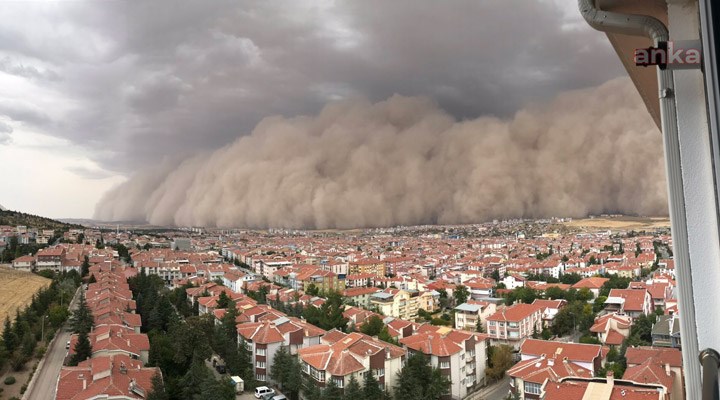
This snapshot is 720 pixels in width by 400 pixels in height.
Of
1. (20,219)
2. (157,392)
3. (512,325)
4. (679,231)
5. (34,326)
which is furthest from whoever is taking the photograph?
(20,219)

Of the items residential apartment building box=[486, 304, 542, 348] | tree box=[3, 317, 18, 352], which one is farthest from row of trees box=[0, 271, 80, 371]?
residential apartment building box=[486, 304, 542, 348]

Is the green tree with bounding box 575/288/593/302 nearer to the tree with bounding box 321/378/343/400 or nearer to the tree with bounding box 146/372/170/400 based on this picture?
the tree with bounding box 321/378/343/400

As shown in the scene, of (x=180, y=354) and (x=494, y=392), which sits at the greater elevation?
(x=180, y=354)

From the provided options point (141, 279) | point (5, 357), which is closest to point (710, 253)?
point (5, 357)

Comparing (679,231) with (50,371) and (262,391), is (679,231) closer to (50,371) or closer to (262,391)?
(262,391)

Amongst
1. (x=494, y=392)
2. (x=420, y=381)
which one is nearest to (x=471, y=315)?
(x=494, y=392)

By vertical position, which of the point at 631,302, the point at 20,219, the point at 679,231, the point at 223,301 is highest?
the point at 20,219

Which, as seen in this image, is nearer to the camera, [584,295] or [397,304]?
[584,295]

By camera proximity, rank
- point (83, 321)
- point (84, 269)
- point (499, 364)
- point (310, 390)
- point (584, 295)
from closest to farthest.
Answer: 1. point (310, 390)
2. point (499, 364)
3. point (83, 321)
4. point (584, 295)
5. point (84, 269)

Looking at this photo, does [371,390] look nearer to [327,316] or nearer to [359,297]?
[327,316]
